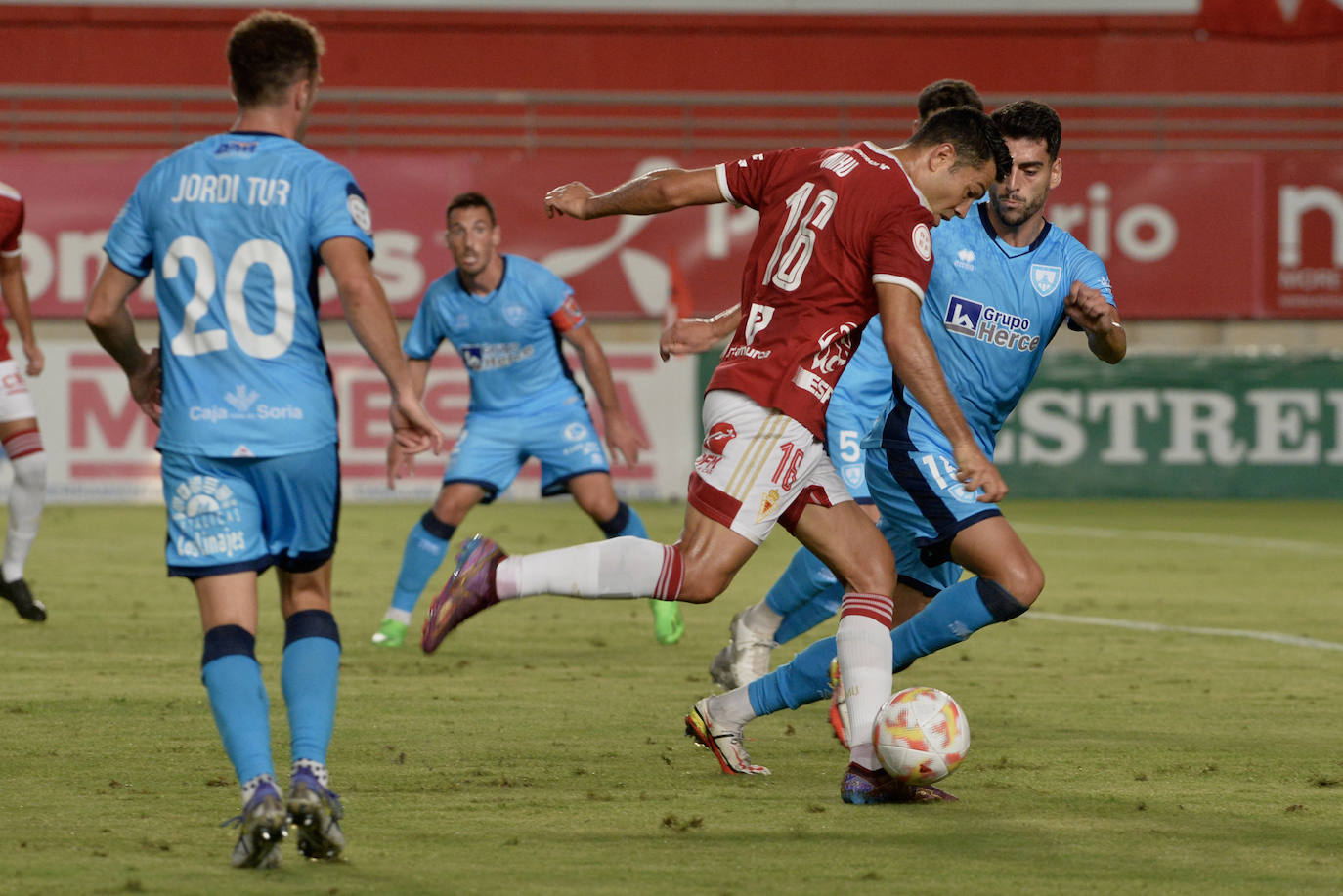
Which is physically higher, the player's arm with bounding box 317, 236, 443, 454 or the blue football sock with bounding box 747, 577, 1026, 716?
the player's arm with bounding box 317, 236, 443, 454

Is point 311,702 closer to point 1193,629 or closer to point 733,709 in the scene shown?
point 733,709

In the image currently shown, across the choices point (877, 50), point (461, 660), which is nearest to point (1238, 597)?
point (461, 660)

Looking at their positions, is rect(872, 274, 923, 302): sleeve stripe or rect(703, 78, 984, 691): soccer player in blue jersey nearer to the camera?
rect(872, 274, 923, 302): sleeve stripe

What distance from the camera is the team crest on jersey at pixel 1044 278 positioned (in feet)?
19.3

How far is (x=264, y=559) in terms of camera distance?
14.5 feet

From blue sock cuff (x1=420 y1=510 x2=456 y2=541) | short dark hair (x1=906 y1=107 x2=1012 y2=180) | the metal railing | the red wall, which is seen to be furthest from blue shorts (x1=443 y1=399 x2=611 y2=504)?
the red wall

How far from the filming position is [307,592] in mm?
4520

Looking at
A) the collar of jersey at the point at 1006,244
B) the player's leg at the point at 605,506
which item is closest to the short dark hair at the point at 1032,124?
the collar of jersey at the point at 1006,244

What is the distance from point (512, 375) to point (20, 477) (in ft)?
8.29

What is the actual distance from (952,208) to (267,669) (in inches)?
158

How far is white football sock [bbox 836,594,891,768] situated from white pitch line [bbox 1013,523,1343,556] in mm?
9262

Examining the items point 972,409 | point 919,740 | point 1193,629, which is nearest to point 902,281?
point 972,409

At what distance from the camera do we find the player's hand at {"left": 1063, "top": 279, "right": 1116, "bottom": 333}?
18.0 ft

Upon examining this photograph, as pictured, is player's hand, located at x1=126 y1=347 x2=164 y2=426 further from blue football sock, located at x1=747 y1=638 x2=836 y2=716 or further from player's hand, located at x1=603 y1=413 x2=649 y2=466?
player's hand, located at x1=603 y1=413 x2=649 y2=466
